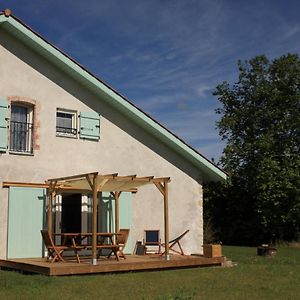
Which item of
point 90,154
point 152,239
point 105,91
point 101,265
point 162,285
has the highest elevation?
point 105,91

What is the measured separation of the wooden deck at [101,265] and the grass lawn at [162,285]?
0.22 metres

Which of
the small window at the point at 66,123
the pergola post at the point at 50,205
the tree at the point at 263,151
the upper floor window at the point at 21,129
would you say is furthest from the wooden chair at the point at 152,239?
the tree at the point at 263,151

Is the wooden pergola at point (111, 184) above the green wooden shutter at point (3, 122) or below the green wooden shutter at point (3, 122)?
below

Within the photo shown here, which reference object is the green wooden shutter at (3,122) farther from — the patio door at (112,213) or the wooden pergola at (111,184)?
the patio door at (112,213)

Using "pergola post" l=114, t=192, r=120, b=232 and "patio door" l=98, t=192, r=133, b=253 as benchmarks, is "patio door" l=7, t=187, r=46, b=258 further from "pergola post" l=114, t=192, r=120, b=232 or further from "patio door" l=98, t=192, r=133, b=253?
"pergola post" l=114, t=192, r=120, b=232

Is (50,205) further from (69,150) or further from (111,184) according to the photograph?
(69,150)

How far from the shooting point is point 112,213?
15.7m

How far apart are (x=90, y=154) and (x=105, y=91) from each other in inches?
74.5

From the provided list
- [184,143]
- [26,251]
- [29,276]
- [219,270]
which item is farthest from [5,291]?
[184,143]

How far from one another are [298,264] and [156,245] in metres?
4.19

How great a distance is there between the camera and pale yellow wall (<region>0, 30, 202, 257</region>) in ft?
47.8

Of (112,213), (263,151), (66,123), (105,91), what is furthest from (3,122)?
(263,151)

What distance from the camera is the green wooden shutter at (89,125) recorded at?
611 inches

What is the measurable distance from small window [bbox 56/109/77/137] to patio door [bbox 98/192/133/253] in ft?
6.71
